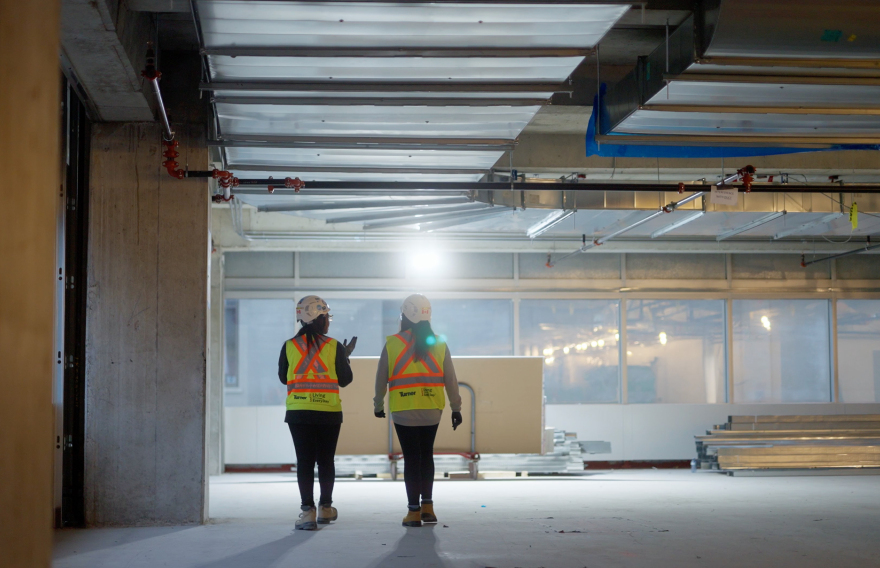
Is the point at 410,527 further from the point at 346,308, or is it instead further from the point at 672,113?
the point at 346,308

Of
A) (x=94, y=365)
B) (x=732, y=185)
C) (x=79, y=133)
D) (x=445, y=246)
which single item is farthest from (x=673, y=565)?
(x=445, y=246)

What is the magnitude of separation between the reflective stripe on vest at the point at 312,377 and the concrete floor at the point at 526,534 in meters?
0.85

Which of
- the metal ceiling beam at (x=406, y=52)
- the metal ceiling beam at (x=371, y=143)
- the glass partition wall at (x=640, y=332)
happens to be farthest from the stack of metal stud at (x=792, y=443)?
the metal ceiling beam at (x=406, y=52)

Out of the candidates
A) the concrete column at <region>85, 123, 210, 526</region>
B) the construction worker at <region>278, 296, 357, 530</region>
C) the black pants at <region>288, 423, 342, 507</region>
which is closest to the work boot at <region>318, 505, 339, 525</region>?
the construction worker at <region>278, 296, 357, 530</region>

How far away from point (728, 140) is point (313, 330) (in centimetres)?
323

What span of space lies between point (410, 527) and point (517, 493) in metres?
2.73

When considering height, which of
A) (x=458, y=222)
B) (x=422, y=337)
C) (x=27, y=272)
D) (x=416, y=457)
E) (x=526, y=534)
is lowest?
(x=526, y=534)

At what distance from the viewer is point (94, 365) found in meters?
5.62

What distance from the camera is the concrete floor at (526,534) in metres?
4.46

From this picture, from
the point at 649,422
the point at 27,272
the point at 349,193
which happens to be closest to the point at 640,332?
the point at 649,422

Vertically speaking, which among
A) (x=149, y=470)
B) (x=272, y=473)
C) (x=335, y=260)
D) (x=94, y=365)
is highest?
(x=335, y=260)

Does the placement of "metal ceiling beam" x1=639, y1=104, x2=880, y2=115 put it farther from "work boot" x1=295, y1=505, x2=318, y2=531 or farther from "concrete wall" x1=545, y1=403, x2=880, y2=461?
"concrete wall" x1=545, y1=403, x2=880, y2=461

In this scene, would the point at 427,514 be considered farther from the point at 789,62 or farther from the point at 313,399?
the point at 789,62

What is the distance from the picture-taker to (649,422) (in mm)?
12391
